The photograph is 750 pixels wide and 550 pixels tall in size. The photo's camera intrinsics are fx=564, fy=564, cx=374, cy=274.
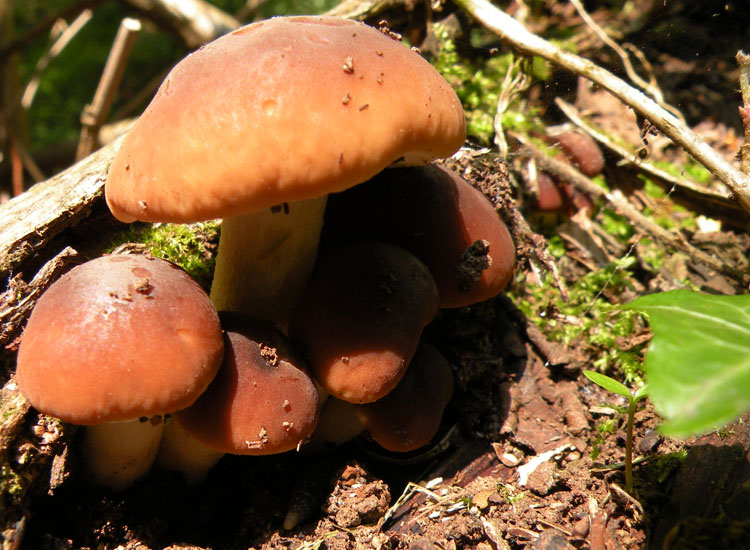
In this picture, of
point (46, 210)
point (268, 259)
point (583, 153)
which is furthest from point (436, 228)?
point (583, 153)

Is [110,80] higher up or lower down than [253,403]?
lower down

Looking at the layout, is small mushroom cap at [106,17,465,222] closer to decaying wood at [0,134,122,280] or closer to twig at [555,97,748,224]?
decaying wood at [0,134,122,280]

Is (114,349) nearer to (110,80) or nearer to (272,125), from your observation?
(272,125)

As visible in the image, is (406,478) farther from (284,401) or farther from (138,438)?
(138,438)

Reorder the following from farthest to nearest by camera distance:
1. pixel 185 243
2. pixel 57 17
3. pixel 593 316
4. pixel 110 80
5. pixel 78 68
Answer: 1. pixel 78 68
2. pixel 57 17
3. pixel 110 80
4. pixel 593 316
5. pixel 185 243

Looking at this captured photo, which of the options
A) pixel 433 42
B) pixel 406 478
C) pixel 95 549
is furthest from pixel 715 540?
pixel 433 42
